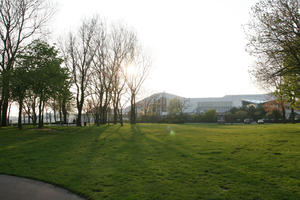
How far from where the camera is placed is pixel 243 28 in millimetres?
18922

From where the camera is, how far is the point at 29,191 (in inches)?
270

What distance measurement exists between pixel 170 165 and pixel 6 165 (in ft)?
23.1

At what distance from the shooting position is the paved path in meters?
6.34

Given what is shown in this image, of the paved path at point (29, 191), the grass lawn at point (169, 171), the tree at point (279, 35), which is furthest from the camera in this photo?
the tree at point (279, 35)

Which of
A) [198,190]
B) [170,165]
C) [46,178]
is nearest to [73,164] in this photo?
[46,178]

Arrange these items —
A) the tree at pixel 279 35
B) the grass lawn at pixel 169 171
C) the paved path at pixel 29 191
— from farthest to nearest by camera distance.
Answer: the tree at pixel 279 35 < the grass lawn at pixel 169 171 < the paved path at pixel 29 191

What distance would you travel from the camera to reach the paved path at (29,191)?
6344mm

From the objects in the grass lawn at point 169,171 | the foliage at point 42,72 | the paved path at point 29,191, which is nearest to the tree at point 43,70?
the foliage at point 42,72

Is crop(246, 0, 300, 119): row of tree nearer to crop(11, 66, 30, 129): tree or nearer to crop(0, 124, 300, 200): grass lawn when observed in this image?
crop(0, 124, 300, 200): grass lawn

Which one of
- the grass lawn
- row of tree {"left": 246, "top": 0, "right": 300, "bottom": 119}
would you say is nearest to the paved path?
the grass lawn

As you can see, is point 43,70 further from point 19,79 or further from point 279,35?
point 279,35

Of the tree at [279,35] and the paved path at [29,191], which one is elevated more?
the tree at [279,35]

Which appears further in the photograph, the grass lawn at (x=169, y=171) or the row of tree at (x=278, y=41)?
the row of tree at (x=278, y=41)

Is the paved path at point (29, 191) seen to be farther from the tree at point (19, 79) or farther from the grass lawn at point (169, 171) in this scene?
the tree at point (19, 79)
